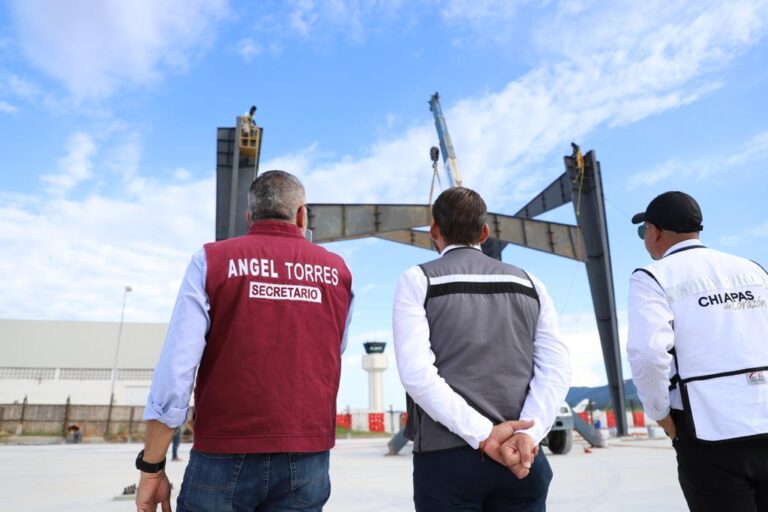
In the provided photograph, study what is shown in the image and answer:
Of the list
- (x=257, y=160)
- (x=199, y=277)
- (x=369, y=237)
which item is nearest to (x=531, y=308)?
(x=199, y=277)

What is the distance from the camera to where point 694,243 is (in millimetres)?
2463

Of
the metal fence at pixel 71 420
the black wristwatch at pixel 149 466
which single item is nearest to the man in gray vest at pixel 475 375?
the black wristwatch at pixel 149 466

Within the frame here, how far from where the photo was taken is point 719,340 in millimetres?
2156

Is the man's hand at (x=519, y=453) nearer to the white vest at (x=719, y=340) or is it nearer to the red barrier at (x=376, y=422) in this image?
the white vest at (x=719, y=340)

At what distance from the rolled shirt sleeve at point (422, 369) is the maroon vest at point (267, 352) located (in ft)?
0.85

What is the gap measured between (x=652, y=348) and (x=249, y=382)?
1529 mm

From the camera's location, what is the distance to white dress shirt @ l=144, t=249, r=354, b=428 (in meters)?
1.82

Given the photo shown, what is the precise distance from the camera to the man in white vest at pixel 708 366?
6.65 ft

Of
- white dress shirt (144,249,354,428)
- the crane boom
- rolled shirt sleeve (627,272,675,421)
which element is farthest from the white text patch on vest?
the crane boom

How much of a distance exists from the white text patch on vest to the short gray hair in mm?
342

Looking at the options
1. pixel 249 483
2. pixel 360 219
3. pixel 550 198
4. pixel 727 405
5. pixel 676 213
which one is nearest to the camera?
pixel 249 483

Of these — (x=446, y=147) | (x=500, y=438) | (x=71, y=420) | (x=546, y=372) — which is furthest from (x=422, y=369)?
(x=71, y=420)

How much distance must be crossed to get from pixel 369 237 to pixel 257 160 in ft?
13.6

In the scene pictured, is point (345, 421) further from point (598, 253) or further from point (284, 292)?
point (284, 292)
